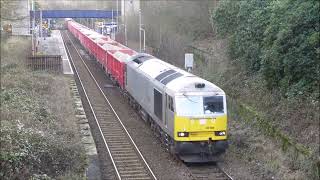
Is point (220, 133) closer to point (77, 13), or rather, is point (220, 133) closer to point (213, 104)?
point (213, 104)

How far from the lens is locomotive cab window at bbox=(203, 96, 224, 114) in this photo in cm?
1502

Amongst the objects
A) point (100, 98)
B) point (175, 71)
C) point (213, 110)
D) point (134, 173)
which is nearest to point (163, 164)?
point (134, 173)

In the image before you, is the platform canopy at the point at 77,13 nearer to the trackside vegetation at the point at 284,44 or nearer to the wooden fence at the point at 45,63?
the wooden fence at the point at 45,63

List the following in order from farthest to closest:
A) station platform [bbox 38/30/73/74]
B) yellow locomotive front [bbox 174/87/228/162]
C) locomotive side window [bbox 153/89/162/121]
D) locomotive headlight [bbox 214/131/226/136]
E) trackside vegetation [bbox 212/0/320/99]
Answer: station platform [bbox 38/30/73/74]
locomotive side window [bbox 153/89/162/121]
trackside vegetation [bbox 212/0/320/99]
locomotive headlight [bbox 214/131/226/136]
yellow locomotive front [bbox 174/87/228/162]

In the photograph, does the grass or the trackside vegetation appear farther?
the trackside vegetation

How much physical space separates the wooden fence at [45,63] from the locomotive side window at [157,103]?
57.1 feet

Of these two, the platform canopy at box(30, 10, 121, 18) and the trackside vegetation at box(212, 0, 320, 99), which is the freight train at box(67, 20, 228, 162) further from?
the platform canopy at box(30, 10, 121, 18)

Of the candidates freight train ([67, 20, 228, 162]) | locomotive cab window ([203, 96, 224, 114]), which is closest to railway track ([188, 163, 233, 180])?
→ freight train ([67, 20, 228, 162])

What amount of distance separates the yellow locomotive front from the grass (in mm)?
3059

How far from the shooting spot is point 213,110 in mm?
15078

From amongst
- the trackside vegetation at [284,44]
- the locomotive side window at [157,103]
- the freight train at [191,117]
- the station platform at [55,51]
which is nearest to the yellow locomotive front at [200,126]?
the freight train at [191,117]

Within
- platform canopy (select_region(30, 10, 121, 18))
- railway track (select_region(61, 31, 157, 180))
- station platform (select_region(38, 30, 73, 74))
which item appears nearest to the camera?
railway track (select_region(61, 31, 157, 180))

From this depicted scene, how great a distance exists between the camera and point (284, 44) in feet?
52.5

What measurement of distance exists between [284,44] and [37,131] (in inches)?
331
